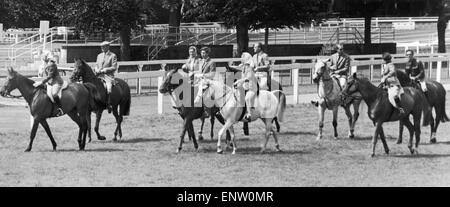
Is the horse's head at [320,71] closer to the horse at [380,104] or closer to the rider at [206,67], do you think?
the horse at [380,104]

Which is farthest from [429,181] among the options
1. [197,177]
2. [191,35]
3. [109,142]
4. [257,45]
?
[191,35]

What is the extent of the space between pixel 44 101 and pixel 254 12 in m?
27.4

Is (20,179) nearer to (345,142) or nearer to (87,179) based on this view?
(87,179)

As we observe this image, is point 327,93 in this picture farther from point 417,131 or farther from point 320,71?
point 417,131

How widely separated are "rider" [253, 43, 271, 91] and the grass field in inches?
49.8

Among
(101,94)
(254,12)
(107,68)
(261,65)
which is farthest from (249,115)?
(254,12)

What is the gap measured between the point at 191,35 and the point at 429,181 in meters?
44.6

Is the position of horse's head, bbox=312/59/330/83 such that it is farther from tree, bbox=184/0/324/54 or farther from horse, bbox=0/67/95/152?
tree, bbox=184/0/324/54

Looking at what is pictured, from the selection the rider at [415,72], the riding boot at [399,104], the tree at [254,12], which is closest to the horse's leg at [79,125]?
the riding boot at [399,104]

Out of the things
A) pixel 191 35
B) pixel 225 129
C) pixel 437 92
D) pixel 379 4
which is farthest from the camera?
pixel 191 35

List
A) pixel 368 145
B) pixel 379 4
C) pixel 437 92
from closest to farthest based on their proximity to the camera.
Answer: pixel 368 145 < pixel 437 92 < pixel 379 4

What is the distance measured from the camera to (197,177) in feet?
44.7

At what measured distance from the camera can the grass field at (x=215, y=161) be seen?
13430 millimetres

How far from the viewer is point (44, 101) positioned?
1667cm
